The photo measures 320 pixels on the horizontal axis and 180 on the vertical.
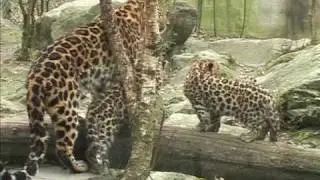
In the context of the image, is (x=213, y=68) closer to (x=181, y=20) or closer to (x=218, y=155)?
(x=218, y=155)

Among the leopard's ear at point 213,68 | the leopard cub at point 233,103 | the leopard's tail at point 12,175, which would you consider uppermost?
the leopard's ear at point 213,68

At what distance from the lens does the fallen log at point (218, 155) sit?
5.86 metres

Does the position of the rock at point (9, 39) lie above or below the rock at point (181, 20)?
below

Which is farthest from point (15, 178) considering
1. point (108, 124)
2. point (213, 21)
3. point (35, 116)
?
point (213, 21)

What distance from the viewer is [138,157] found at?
16.0ft

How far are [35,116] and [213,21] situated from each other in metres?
7.36

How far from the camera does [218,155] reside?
20.0ft

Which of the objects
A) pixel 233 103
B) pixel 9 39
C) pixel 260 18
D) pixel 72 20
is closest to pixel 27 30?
pixel 72 20

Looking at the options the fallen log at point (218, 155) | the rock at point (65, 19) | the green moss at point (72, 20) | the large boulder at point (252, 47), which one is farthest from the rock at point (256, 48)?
the fallen log at point (218, 155)

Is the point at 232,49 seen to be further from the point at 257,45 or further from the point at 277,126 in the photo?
the point at 277,126

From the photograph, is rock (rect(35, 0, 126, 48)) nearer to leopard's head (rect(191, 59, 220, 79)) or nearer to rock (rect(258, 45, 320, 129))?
rock (rect(258, 45, 320, 129))

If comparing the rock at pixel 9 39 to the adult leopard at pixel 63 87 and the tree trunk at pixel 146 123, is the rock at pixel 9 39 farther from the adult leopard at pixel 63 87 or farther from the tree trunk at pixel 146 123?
the tree trunk at pixel 146 123

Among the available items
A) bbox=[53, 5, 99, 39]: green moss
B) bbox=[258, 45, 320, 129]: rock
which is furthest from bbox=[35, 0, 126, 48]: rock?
bbox=[258, 45, 320, 129]: rock

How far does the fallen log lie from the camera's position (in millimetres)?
5859
